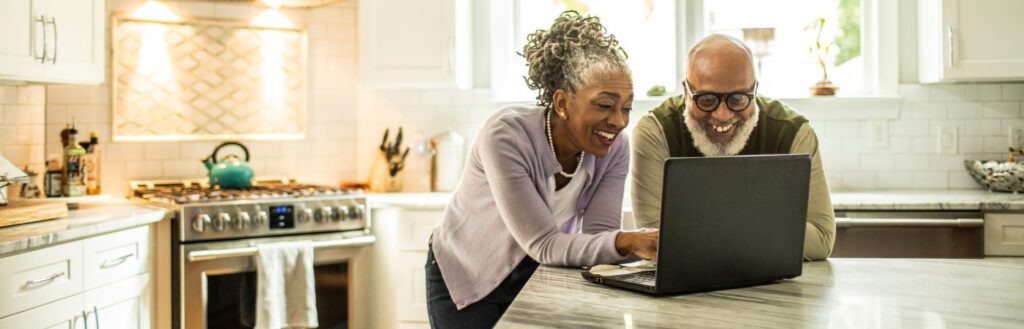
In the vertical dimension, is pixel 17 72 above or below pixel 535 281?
above

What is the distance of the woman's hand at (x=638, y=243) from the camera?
1.69 meters

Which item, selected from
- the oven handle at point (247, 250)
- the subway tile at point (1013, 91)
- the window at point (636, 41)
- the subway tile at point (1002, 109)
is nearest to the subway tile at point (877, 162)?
the subway tile at point (1002, 109)

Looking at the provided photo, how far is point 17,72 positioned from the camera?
3.03 m

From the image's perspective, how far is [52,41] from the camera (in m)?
3.18

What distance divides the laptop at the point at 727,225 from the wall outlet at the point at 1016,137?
2.94m

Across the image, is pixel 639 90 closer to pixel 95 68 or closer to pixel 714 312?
pixel 95 68

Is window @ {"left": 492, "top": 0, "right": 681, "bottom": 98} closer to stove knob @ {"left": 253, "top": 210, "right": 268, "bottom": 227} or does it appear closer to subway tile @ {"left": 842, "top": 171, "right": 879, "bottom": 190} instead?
subway tile @ {"left": 842, "top": 171, "right": 879, "bottom": 190}

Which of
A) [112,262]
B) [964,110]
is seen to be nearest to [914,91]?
[964,110]

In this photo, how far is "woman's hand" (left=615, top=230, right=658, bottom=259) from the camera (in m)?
1.69

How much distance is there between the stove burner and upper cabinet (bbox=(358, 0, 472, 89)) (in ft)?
1.84

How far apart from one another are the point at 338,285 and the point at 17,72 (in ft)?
4.77

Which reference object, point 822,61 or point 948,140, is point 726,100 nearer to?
point 822,61

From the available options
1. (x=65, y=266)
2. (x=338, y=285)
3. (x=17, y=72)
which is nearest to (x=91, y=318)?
(x=65, y=266)

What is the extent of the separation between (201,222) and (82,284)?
619mm
